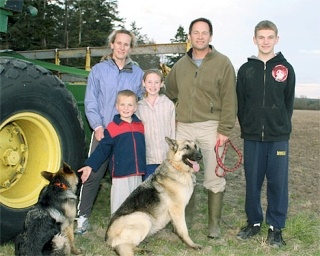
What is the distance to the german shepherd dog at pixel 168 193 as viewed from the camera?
167 inches

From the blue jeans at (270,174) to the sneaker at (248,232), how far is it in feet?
0.45

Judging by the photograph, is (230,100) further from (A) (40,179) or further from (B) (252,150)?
(A) (40,179)

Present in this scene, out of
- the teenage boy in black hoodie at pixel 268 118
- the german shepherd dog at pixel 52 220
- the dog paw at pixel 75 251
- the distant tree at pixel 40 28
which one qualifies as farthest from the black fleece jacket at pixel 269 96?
the distant tree at pixel 40 28

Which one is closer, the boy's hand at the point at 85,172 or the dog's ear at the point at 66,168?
the dog's ear at the point at 66,168

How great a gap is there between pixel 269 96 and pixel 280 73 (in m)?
0.24

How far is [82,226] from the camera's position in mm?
4742

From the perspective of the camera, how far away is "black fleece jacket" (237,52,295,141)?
4520 mm

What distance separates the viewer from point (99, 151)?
4.46 m

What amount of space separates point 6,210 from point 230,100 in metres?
2.25

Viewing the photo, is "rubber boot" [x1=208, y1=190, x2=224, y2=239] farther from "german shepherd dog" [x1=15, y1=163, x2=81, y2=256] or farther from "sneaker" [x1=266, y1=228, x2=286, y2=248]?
"german shepherd dog" [x1=15, y1=163, x2=81, y2=256]

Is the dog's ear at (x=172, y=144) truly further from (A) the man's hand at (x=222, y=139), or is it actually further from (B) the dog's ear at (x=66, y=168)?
(B) the dog's ear at (x=66, y=168)

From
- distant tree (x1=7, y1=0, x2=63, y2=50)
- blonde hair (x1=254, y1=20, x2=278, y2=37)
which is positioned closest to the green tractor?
blonde hair (x1=254, y1=20, x2=278, y2=37)

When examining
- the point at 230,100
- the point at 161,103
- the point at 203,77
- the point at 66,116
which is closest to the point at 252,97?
the point at 230,100

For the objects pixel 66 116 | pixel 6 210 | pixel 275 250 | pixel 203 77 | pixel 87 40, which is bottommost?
pixel 275 250
